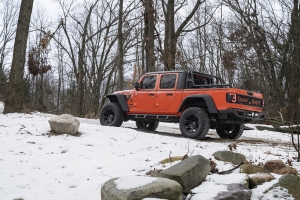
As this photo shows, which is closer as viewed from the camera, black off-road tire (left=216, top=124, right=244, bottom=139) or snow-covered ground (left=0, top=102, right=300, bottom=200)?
snow-covered ground (left=0, top=102, right=300, bottom=200)

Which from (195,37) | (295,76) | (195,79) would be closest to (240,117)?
(195,79)

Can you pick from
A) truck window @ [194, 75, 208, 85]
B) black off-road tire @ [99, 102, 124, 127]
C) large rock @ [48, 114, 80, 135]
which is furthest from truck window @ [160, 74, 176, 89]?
large rock @ [48, 114, 80, 135]

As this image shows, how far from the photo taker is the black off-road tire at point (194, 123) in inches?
300

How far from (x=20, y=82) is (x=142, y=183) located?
8.58 meters

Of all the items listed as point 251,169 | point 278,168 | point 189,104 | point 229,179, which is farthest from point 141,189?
point 189,104

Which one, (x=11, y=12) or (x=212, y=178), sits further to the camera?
(x=11, y=12)

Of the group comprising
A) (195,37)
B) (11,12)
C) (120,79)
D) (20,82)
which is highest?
(11,12)

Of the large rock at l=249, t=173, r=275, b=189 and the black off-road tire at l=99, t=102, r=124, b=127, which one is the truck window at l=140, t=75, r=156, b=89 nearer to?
the black off-road tire at l=99, t=102, r=124, b=127

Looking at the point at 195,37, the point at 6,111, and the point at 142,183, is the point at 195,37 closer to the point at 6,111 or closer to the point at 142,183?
the point at 6,111

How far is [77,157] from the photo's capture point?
552 centimetres

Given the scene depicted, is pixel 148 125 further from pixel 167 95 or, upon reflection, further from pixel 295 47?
pixel 295 47

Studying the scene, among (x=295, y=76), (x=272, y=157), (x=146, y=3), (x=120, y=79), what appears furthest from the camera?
(x=120, y=79)

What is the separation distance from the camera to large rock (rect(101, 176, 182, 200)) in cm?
313

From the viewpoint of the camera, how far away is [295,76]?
1576 cm
